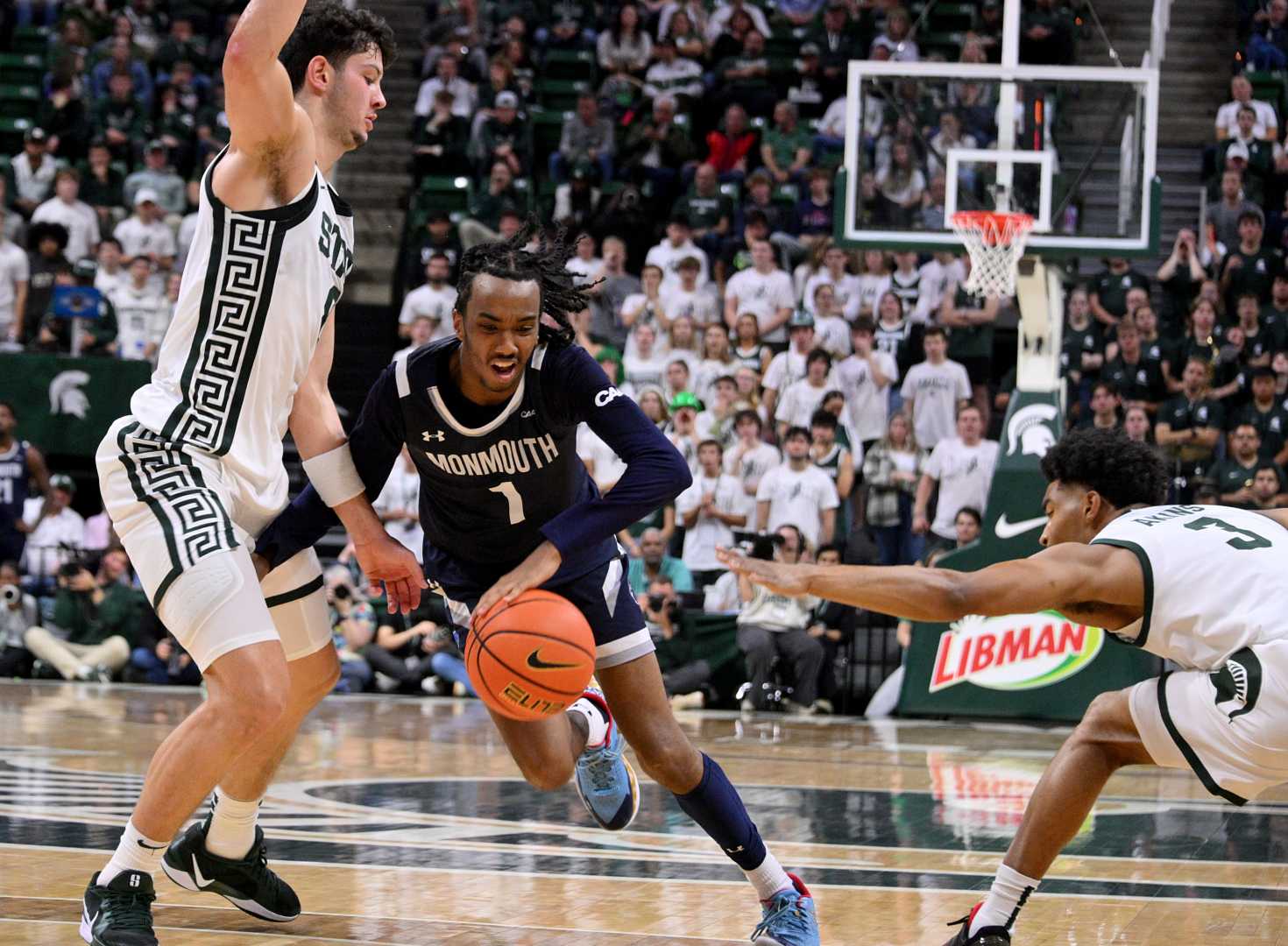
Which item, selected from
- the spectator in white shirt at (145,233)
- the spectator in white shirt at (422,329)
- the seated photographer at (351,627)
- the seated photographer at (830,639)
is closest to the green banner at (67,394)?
the spectator in white shirt at (145,233)

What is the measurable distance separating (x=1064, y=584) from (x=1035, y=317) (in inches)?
329

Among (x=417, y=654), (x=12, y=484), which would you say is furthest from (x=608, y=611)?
(x=12, y=484)

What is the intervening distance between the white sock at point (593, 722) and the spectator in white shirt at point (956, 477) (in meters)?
Result: 7.80

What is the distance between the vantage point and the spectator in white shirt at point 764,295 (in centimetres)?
1501

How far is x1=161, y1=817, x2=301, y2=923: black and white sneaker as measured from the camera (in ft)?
16.9

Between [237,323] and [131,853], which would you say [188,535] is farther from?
[131,853]

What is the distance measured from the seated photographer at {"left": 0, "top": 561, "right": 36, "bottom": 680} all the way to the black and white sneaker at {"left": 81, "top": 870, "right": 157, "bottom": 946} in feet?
32.6

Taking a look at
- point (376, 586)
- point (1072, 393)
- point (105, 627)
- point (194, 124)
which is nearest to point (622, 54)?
point (194, 124)

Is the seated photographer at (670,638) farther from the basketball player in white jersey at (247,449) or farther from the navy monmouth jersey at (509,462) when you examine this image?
the basketball player in white jersey at (247,449)

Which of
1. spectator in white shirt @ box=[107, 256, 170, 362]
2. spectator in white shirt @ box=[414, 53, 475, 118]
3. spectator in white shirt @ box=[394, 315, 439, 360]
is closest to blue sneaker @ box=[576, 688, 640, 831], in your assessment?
spectator in white shirt @ box=[394, 315, 439, 360]

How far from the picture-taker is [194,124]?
18219 millimetres

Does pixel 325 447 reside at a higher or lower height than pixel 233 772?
higher

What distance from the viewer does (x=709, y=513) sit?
13.6 meters

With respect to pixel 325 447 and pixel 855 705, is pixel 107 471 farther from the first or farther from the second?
pixel 855 705
